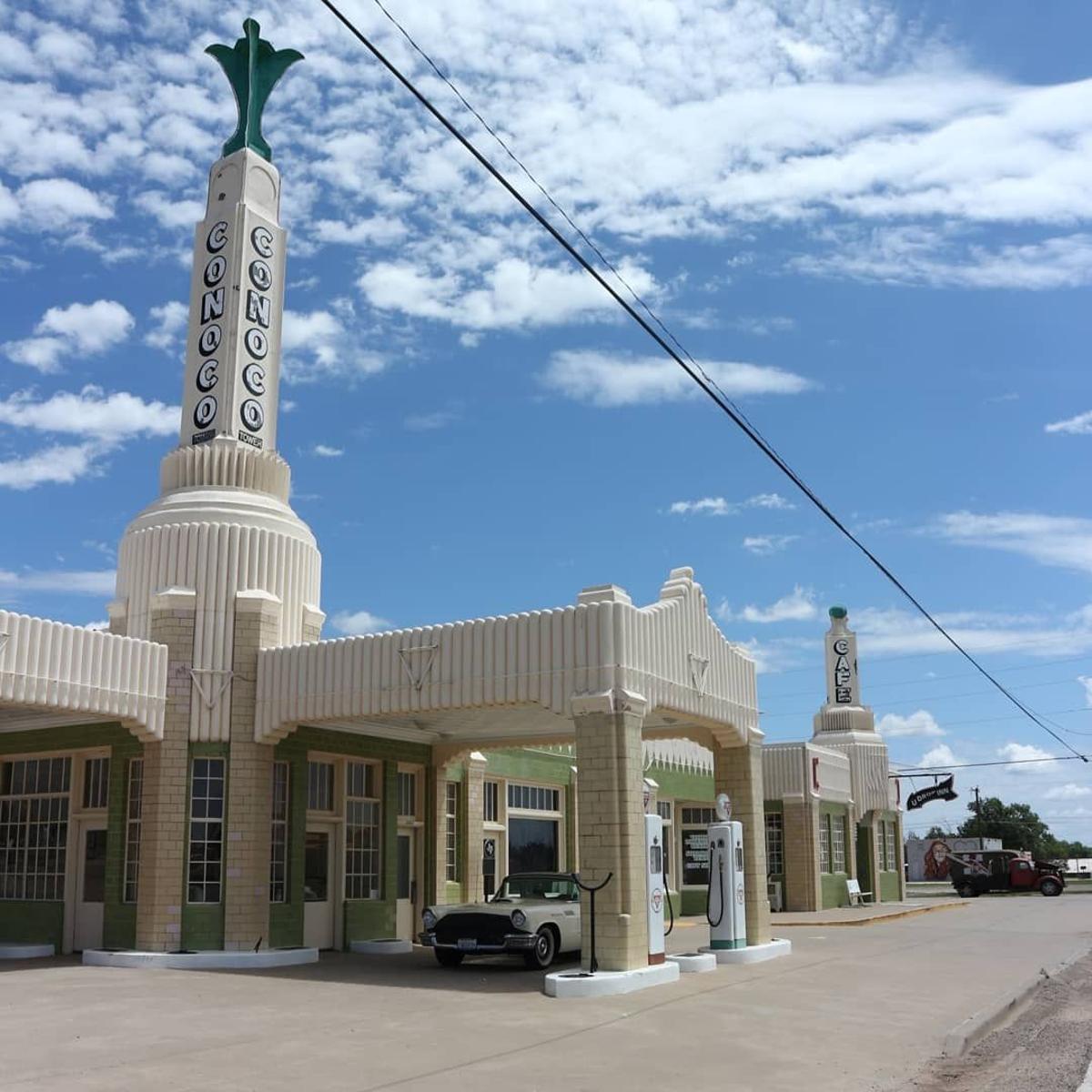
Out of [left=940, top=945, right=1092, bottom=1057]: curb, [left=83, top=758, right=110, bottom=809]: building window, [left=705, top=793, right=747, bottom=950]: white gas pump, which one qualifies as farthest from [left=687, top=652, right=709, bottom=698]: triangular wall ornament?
[left=83, top=758, right=110, bottom=809]: building window

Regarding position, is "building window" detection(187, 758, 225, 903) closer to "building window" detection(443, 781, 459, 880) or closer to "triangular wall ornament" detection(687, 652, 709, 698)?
"building window" detection(443, 781, 459, 880)

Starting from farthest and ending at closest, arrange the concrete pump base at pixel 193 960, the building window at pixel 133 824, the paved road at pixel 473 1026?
the building window at pixel 133 824 → the concrete pump base at pixel 193 960 → the paved road at pixel 473 1026

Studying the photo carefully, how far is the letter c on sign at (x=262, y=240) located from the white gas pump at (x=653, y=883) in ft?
40.5

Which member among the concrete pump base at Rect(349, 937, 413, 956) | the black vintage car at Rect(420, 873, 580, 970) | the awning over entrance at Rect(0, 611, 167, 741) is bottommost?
the concrete pump base at Rect(349, 937, 413, 956)

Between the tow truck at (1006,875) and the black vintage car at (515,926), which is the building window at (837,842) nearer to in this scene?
the tow truck at (1006,875)

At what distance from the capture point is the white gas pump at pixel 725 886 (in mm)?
17891

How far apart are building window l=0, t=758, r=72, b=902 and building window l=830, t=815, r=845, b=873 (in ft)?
75.3

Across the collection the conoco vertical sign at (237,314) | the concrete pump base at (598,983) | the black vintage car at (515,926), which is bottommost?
the concrete pump base at (598,983)

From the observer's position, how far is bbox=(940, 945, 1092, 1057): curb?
10711mm

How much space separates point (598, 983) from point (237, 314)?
12.9 meters

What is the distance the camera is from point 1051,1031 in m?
11.8

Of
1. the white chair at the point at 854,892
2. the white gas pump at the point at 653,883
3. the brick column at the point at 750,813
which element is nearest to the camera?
the white gas pump at the point at 653,883

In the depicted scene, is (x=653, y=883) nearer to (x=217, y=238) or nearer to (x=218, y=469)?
(x=218, y=469)

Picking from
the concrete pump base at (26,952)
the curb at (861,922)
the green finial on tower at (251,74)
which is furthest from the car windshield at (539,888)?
the green finial on tower at (251,74)
